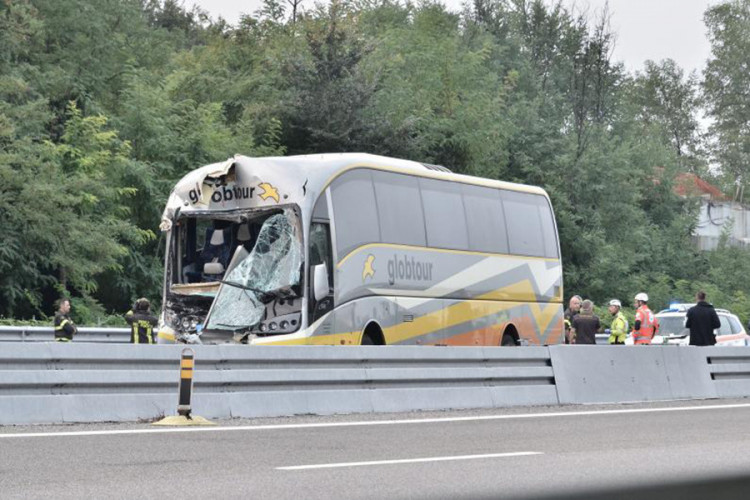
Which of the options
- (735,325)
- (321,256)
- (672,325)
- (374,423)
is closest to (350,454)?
(374,423)

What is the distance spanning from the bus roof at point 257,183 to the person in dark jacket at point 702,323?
686cm

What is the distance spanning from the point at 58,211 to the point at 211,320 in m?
15.0

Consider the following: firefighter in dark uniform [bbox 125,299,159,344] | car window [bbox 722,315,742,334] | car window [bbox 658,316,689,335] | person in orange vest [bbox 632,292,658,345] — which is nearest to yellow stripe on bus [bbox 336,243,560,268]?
person in orange vest [bbox 632,292,658,345]

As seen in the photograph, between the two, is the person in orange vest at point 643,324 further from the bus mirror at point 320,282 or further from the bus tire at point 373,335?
the bus mirror at point 320,282

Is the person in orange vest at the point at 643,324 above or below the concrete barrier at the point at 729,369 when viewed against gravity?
above

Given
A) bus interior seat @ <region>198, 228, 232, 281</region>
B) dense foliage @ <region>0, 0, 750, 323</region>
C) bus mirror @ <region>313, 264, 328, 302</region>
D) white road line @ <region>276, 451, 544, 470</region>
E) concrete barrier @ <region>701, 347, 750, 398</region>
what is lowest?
white road line @ <region>276, 451, 544, 470</region>

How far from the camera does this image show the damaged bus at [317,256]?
20594 mm

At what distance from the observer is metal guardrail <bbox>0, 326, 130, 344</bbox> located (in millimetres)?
28938

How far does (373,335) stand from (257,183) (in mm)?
3203

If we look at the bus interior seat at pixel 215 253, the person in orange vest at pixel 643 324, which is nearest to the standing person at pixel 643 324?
the person in orange vest at pixel 643 324

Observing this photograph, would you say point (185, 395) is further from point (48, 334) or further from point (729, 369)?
point (48, 334)

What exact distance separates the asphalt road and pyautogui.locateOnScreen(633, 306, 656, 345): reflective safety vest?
6.62m

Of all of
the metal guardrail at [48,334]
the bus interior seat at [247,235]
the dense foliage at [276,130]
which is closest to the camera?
the bus interior seat at [247,235]

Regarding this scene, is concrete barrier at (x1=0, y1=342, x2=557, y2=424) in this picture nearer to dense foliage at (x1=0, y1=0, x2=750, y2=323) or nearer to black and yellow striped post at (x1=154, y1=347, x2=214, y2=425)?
black and yellow striped post at (x1=154, y1=347, x2=214, y2=425)
